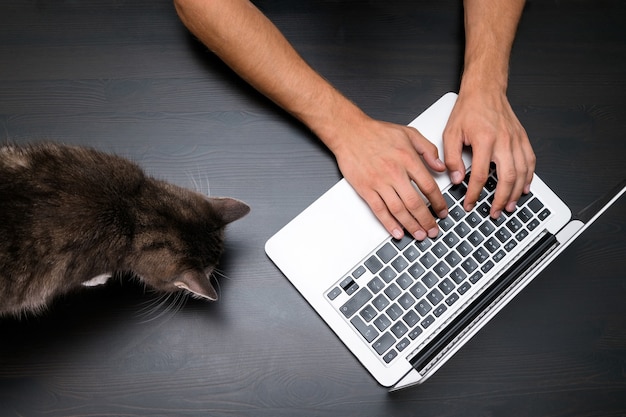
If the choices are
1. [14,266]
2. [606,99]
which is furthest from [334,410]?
[606,99]

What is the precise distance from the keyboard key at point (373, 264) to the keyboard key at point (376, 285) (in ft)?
0.06

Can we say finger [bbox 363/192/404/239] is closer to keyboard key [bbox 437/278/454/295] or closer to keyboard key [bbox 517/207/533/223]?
keyboard key [bbox 437/278/454/295]

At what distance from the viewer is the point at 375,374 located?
3.44 feet

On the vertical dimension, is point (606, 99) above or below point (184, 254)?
above

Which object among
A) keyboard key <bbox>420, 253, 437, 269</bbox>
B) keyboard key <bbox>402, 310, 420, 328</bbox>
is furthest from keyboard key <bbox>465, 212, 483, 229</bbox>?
keyboard key <bbox>402, 310, 420, 328</bbox>

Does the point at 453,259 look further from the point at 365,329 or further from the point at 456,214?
the point at 365,329

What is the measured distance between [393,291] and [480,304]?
165mm

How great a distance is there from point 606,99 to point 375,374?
31.1 inches

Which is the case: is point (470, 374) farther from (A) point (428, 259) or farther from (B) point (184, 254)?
(B) point (184, 254)

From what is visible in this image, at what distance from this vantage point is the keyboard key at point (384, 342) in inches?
41.0

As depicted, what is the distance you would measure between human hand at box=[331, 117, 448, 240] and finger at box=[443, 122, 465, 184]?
2 cm

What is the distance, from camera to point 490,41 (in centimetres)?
117

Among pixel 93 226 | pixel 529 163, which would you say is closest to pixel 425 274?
pixel 529 163

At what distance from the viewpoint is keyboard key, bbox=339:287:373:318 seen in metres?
1.05
